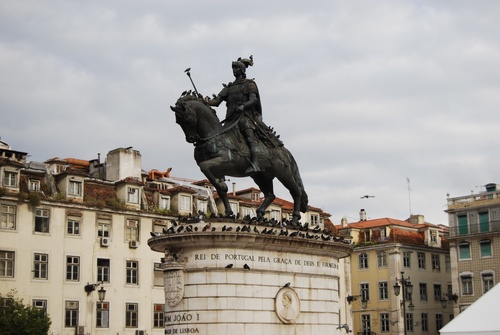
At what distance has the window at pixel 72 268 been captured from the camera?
171 feet

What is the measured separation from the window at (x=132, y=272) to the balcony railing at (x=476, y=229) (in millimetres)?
28629

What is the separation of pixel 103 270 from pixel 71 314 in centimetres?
342

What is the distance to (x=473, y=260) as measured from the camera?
69688mm

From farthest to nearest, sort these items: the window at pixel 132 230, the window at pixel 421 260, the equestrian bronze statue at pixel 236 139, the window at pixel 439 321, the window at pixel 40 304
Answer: the window at pixel 439 321 → the window at pixel 421 260 → the window at pixel 132 230 → the window at pixel 40 304 → the equestrian bronze statue at pixel 236 139

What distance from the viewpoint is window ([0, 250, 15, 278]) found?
163ft

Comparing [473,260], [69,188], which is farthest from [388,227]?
[69,188]

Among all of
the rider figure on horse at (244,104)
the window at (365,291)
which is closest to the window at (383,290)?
the window at (365,291)

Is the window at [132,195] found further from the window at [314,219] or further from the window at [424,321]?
the window at [424,321]

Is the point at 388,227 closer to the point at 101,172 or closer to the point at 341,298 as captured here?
the point at 341,298

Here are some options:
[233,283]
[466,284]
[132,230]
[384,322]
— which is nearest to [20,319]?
[132,230]

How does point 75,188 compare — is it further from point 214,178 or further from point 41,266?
point 214,178

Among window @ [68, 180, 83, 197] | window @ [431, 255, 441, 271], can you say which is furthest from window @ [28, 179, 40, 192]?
window @ [431, 255, 441, 271]

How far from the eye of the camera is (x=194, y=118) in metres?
24.9

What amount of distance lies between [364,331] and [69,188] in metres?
32.2
